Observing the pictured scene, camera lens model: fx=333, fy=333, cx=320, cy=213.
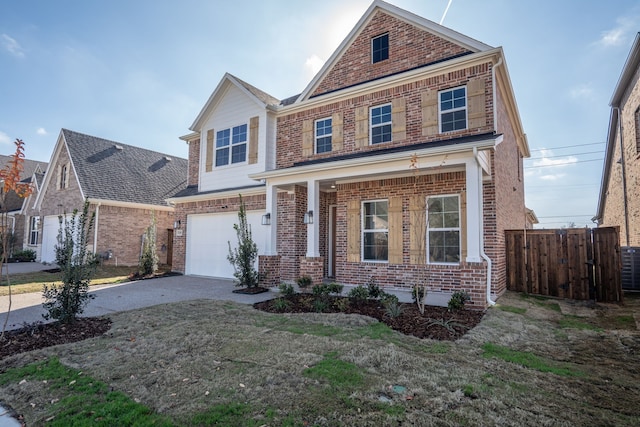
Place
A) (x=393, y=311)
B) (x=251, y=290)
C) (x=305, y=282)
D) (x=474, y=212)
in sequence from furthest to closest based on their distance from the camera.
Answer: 1. (x=251, y=290)
2. (x=305, y=282)
3. (x=474, y=212)
4. (x=393, y=311)

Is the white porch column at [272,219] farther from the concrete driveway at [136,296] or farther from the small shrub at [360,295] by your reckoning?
the small shrub at [360,295]

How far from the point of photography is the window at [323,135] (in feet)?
36.7

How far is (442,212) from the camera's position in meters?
8.96

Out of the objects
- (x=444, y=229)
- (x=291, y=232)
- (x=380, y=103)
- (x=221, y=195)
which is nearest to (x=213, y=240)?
(x=221, y=195)

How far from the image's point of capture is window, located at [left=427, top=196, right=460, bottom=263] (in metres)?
8.74

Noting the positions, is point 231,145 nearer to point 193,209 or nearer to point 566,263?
point 193,209

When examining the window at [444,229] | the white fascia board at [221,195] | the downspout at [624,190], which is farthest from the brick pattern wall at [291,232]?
the downspout at [624,190]

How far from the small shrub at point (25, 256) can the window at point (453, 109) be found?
73.3 ft

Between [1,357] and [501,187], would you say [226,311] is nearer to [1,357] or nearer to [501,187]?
[1,357]

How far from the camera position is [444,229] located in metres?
8.87

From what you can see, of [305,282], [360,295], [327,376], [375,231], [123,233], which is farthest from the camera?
Result: [123,233]

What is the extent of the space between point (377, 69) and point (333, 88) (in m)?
1.62

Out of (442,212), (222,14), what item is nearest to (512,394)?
(442,212)

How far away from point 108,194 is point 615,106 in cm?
2276
